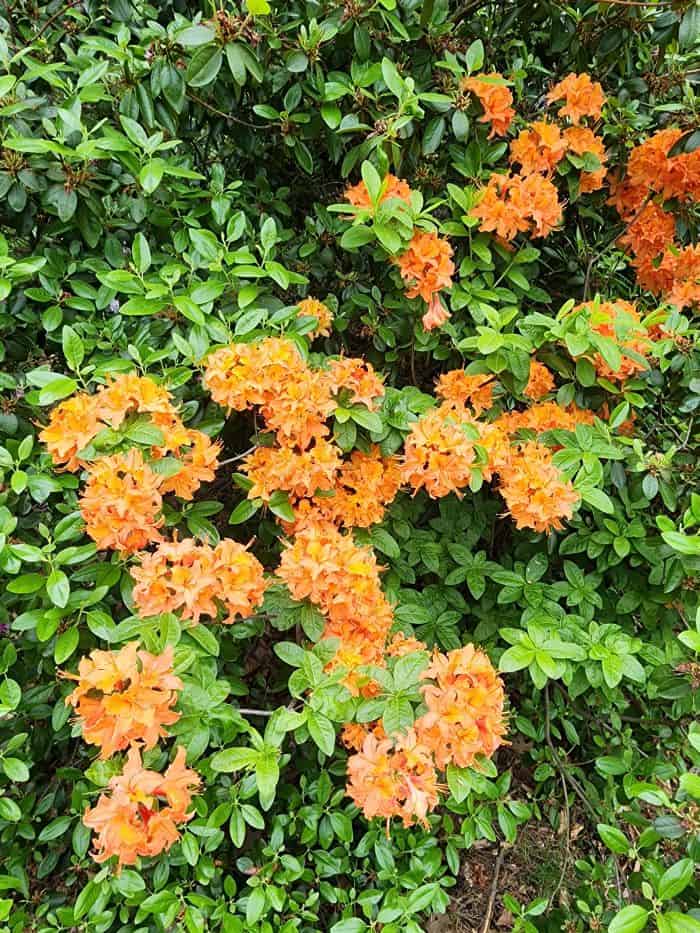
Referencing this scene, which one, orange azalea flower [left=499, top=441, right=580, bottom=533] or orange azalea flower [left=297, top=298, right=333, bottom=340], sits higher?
orange azalea flower [left=297, top=298, right=333, bottom=340]

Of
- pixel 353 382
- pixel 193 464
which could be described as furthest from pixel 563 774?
pixel 193 464

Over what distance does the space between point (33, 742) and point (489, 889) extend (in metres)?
1.45

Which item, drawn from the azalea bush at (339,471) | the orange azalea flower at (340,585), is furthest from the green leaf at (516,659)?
the orange azalea flower at (340,585)

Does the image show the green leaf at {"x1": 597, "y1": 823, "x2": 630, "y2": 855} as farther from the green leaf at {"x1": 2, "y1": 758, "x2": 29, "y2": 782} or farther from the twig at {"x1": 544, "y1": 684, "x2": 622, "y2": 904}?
the green leaf at {"x1": 2, "y1": 758, "x2": 29, "y2": 782}

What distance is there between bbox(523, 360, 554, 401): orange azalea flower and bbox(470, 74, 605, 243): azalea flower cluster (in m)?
0.36

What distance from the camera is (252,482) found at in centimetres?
158

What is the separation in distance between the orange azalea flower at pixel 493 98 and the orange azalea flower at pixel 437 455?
89 cm

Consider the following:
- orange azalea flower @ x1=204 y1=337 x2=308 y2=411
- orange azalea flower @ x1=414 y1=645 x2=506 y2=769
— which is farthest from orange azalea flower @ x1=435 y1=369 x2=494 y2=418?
orange azalea flower @ x1=414 y1=645 x2=506 y2=769

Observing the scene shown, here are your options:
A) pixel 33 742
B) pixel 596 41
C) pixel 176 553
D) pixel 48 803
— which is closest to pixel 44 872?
pixel 48 803

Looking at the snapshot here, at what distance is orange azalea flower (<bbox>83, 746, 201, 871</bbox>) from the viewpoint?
44.4 inches

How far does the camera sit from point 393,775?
1271 mm

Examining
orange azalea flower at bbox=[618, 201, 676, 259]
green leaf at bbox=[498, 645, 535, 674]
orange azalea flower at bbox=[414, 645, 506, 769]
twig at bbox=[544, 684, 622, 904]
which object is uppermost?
orange azalea flower at bbox=[618, 201, 676, 259]

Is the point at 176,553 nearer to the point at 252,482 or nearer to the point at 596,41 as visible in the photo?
the point at 252,482

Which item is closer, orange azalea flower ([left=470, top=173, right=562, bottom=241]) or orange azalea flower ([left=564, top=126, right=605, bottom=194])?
orange azalea flower ([left=470, top=173, right=562, bottom=241])
